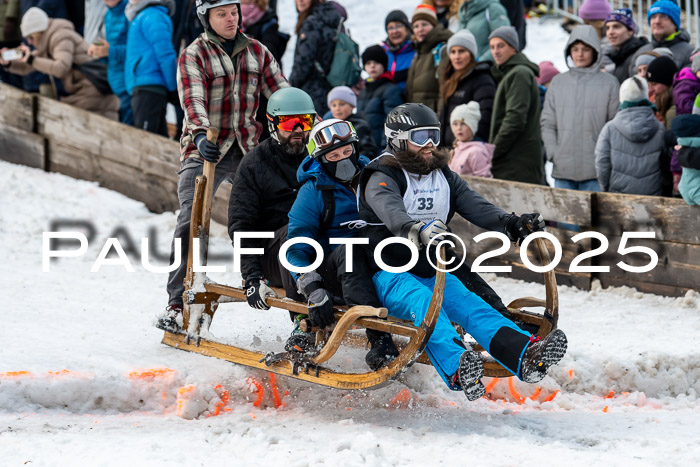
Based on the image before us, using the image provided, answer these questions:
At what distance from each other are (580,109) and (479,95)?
34.7 inches

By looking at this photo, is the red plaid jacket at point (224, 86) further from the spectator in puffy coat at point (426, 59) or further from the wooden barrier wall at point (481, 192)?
the spectator in puffy coat at point (426, 59)

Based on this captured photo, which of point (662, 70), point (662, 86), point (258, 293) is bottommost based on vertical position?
point (258, 293)

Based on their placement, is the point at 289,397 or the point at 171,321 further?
the point at 171,321

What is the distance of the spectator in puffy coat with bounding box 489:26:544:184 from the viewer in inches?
315

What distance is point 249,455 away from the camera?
14.5 ft

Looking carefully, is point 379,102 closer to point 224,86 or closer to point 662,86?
point 662,86

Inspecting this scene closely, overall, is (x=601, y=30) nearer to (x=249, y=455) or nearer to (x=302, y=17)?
(x=302, y=17)

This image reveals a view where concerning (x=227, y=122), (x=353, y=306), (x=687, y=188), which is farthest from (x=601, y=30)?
(x=353, y=306)

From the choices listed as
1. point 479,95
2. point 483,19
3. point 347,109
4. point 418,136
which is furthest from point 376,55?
point 418,136

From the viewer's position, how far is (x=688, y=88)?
7.22 meters

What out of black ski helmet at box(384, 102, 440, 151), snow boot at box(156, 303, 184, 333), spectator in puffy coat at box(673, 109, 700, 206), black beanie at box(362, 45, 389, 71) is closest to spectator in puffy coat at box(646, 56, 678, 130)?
spectator in puffy coat at box(673, 109, 700, 206)

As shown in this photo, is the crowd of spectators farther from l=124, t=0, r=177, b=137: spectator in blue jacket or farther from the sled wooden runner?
the sled wooden runner

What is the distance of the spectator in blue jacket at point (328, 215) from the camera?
516 cm

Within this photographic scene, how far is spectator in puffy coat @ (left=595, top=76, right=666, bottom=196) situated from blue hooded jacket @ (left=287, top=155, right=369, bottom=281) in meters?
2.81
